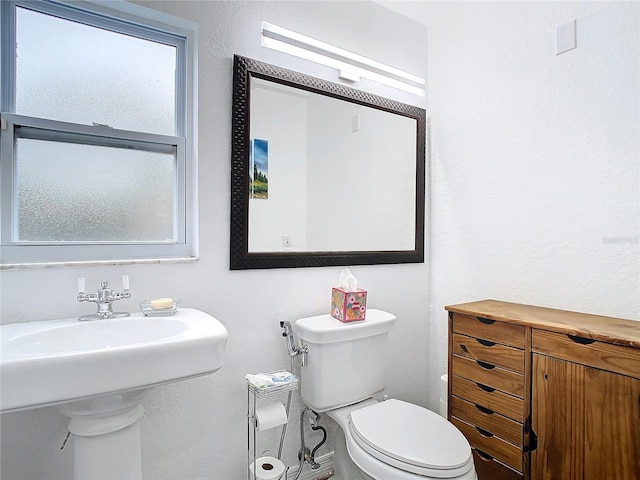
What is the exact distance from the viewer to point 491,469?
1443 millimetres

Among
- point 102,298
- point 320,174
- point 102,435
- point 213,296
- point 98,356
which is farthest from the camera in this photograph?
point 320,174

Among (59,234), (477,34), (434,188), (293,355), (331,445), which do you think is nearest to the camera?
(59,234)

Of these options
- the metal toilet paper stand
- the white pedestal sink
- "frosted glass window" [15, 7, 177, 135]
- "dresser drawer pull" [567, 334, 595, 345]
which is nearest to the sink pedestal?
the white pedestal sink

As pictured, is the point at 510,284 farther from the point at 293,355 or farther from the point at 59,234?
the point at 59,234

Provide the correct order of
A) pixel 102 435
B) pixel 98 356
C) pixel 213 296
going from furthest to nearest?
1. pixel 213 296
2. pixel 102 435
3. pixel 98 356

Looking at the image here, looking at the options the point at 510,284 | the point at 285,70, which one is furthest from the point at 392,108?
the point at 510,284

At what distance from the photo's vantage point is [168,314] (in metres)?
1.18

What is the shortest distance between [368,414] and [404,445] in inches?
8.5

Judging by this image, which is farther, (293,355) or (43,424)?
(293,355)

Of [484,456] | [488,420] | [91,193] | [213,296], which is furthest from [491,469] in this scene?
[91,193]

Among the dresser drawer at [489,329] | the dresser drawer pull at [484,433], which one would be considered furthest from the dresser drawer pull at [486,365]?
the dresser drawer pull at [484,433]

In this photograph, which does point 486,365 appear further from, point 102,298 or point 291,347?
point 102,298

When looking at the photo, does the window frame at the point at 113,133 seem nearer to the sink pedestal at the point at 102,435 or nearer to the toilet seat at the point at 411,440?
the sink pedestal at the point at 102,435

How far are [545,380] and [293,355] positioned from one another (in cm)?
95
